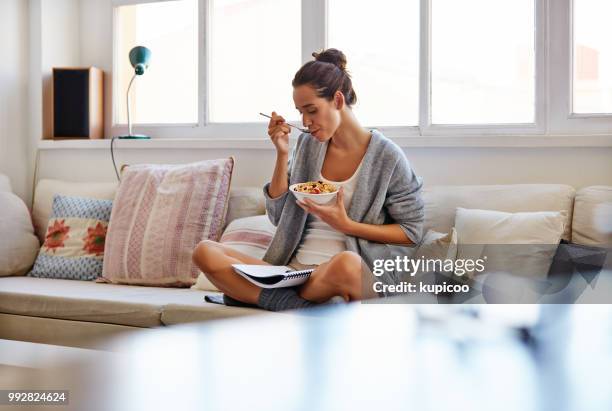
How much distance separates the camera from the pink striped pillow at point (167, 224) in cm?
266

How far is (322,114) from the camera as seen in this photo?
217 cm

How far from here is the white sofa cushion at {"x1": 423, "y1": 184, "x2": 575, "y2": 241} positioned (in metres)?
2.28

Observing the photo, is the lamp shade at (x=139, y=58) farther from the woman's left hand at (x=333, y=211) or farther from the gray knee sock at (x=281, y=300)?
the gray knee sock at (x=281, y=300)

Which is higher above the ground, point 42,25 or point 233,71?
point 42,25

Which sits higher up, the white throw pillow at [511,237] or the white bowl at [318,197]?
the white bowl at [318,197]

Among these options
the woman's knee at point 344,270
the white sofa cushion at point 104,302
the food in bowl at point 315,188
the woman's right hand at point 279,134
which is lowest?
the white sofa cushion at point 104,302

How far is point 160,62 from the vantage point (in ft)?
11.5

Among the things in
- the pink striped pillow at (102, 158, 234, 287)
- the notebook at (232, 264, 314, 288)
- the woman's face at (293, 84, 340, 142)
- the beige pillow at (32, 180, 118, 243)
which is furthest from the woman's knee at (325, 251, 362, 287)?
the beige pillow at (32, 180, 118, 243)

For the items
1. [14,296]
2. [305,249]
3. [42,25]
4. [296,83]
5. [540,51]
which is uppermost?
[42,25]

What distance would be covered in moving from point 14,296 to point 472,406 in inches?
92.6

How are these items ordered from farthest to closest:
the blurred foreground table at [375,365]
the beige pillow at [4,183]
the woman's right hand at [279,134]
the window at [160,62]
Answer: the window at [160,62] → the beige pillow at [4,183] → the woman's right hand at [279,134] → the blurred foreground table at [375,365]

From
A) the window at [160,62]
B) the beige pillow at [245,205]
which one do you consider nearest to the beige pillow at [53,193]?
the window at [160,62]

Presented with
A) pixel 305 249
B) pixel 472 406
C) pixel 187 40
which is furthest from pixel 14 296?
pixel 472 406

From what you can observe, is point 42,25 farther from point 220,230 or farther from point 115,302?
point 115,302
